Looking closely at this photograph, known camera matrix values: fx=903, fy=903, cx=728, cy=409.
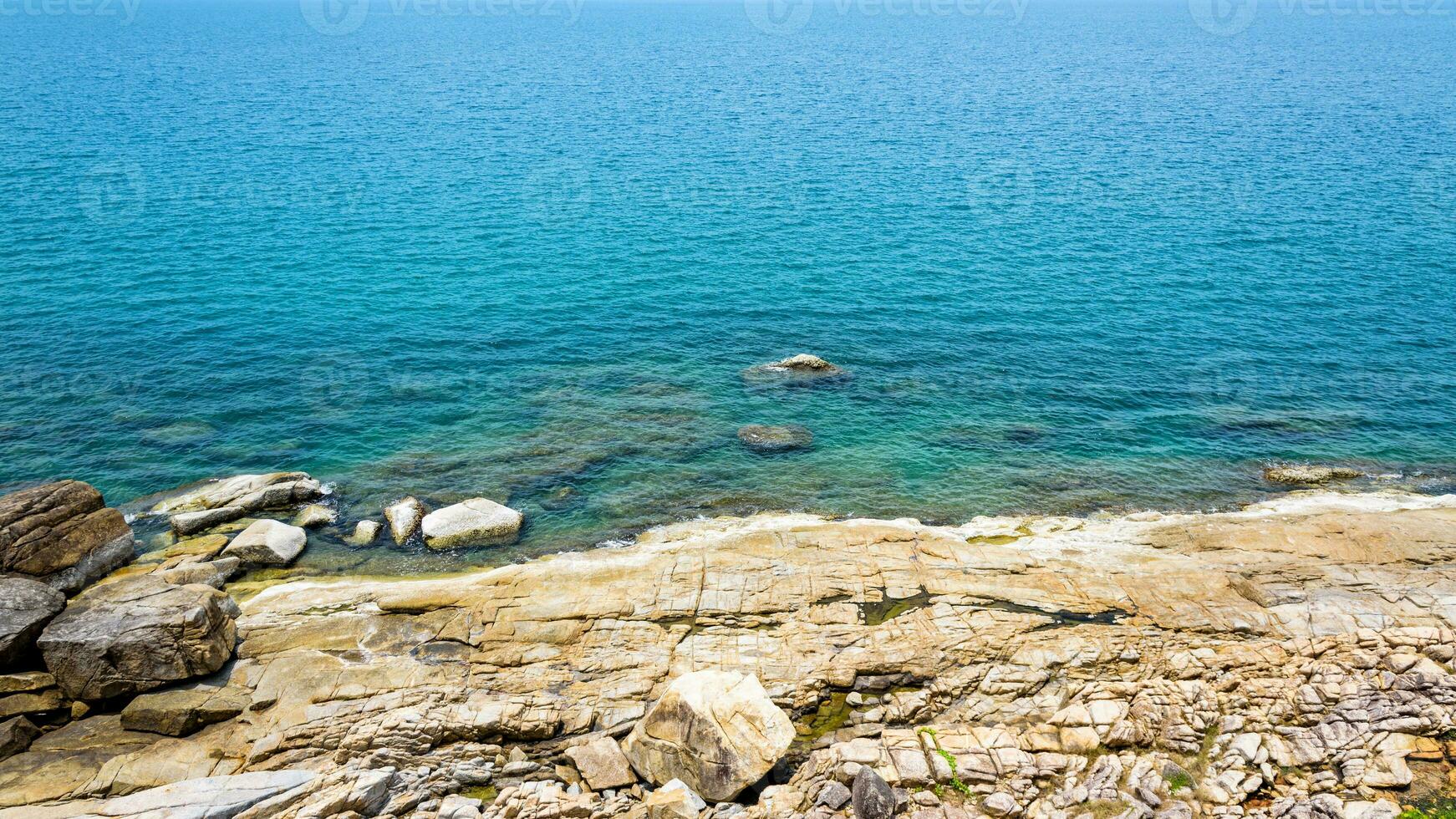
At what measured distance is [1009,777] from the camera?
21.4m

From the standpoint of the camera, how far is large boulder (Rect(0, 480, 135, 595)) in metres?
27.2

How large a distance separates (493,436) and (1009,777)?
91.5 ft

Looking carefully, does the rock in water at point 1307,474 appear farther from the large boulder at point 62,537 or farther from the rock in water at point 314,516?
the large boulder at point 62,537

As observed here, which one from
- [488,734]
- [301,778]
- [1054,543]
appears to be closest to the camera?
[301,778]

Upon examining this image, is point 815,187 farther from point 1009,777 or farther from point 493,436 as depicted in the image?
point 1009,777

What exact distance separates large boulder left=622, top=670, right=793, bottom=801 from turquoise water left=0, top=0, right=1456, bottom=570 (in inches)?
518

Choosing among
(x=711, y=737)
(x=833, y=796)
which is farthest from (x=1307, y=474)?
(x=711, y=737)

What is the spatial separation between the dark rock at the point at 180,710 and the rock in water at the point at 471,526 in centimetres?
1058

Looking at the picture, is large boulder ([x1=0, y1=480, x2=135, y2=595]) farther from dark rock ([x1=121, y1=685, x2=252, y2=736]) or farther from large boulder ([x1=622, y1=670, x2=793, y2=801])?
large boulder ([x1=622, y1=670, x2=793, y2=801])

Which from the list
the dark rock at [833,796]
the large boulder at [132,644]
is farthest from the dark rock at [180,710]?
the dark rock at [833,796]

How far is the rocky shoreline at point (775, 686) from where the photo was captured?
2080cm

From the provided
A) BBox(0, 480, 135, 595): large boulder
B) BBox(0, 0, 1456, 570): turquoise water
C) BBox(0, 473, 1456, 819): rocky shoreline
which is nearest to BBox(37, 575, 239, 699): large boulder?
BBox(0, 473, 1456, 819): rocky shoreline

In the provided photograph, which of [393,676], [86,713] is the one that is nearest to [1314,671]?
[393,676]

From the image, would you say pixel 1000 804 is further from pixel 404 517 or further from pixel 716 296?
pixel 716 296
